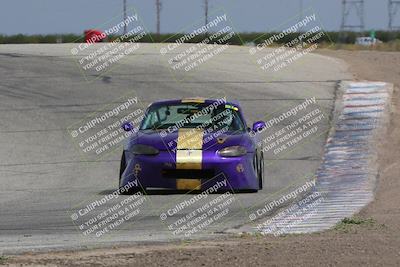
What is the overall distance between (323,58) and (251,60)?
2.82 m

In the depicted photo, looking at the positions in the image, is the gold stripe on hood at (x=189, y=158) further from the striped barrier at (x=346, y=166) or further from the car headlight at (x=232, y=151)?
the striped barrier at (x=346, y=166)

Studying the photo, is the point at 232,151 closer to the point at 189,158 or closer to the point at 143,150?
the point at 189,158

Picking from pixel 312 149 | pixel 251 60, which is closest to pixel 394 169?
pixel 312 149

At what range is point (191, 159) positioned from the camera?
1338 cm

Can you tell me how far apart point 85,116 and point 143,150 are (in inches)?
415

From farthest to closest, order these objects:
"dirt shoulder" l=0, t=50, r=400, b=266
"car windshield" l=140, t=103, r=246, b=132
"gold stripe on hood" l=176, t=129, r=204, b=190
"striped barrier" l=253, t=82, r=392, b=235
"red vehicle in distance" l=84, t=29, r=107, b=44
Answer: "red vehicle in distance" l=84, t=29, r=107, b=44, "car windshield" l=140, t=103, r=246, b=132, "gold stripe on hood" l=176, t=129, r=204, b=190, "striped barrier" l=253, t=82, r=392, b=235, "dirt shoulder" l=0, t=50, r=400, b=266

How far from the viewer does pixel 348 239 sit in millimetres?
8891

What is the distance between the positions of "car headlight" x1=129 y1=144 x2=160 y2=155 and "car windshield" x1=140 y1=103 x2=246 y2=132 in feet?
2.39

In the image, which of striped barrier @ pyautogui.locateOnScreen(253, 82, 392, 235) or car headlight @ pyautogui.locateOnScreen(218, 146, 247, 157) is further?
car headlight @ pyautogui.locateOnScreen(218, 146, 247, 157)

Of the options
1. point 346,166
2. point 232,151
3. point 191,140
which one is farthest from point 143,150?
point 346,166

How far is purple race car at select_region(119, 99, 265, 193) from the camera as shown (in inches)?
528

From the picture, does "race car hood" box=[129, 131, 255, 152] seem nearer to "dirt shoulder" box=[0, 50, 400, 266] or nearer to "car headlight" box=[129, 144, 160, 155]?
"car headlight" box=[129, 144, 160, 155]

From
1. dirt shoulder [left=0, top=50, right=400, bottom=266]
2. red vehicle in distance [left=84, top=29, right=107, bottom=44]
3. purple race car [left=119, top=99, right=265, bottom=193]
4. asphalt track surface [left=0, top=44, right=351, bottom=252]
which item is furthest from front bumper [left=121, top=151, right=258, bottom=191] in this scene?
red vehicle in distance [left=84, top=29, right=107, bottom=44]

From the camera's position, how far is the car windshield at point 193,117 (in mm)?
14367
